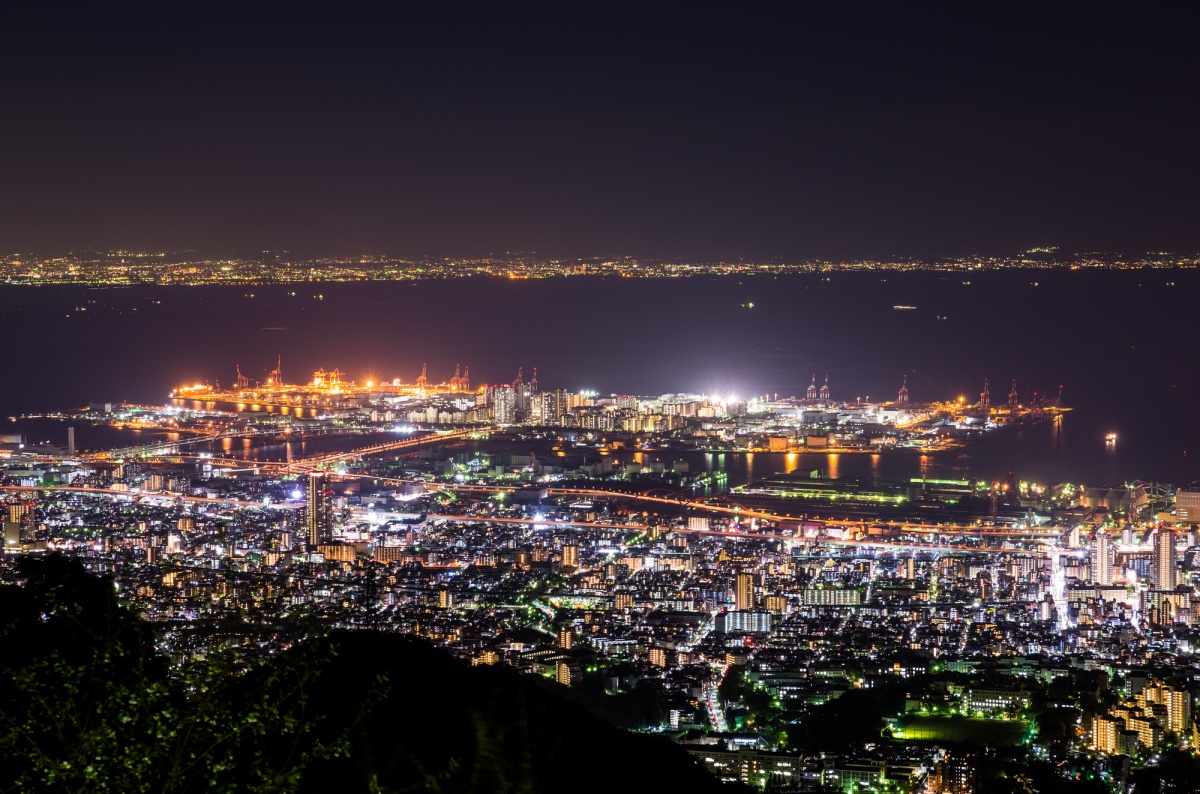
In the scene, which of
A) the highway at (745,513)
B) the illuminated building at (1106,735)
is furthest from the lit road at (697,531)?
the illuminated building at (1106,735)

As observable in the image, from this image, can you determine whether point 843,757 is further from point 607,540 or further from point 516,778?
point 607,540

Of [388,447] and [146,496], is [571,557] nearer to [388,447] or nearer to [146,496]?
[146,496]

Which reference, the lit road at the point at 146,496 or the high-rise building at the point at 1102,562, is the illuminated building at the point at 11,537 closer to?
the lit road at the point at 146,496

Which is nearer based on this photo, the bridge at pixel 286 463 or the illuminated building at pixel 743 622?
the illuminated building at pixel 743 622

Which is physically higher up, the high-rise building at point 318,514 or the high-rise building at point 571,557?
the high-rise building at point 318,514

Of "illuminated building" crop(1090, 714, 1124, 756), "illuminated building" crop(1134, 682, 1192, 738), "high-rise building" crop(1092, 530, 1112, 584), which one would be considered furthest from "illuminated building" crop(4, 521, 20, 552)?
"high-rise building" crop(1092, 530, 1112, 584)

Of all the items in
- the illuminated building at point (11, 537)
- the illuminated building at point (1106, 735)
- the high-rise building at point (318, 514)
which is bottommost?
the illuminated building at point (1106, 735)

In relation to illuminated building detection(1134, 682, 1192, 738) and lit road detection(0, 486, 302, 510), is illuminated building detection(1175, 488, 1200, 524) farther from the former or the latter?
lit road detection(0, 486, 302, 510)
